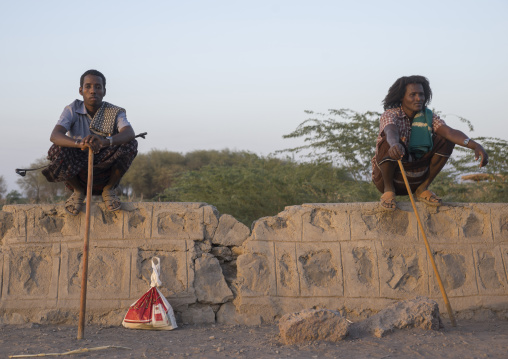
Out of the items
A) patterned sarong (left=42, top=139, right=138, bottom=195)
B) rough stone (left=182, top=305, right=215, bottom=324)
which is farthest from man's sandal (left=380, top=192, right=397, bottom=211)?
patterned sarong (left=42, top=139, right=138, bottom=195)

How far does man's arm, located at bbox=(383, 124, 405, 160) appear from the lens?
4.18 m

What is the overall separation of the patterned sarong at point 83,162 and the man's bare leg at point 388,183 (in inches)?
77.0

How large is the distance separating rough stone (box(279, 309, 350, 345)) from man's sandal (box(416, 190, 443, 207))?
57.5 inches

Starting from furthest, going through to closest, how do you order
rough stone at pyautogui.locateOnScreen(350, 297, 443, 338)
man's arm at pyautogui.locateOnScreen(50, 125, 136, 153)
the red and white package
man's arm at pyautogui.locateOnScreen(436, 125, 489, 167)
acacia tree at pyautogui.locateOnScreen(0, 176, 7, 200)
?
acacia tree at pyautogui.locateOnScreen(0, 176, 7, 200) → man's arm at pyautogui.locateOnScreen(436, 125, 489, 167) → man's arm at pyautogui.locateOnScreen(50, 125, 136, 153) → the red and white package → rough stone at pyautogui.locateOnScreen(350, 297, 443, 338)

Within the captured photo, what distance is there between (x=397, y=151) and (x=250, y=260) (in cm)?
138

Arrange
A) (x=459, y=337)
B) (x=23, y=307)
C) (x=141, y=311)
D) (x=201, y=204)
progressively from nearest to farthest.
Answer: (x=459, y=337) < (x=141, y=311) < (x=23, y=307) < (x=201, y=204)

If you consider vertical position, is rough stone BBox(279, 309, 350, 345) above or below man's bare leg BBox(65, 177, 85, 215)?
below

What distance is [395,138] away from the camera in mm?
4277

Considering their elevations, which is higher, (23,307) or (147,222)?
(147,222)

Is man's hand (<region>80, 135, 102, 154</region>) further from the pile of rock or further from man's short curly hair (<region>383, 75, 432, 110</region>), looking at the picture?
man's short curly hair (<region>383, 75, 432, 110</region>)

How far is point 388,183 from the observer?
4484 millimetres

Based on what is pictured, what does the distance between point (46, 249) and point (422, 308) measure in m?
2.81

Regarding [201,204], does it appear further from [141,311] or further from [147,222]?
[141,311]

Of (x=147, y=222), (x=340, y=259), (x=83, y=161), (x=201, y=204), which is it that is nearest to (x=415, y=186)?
(x=340, y=259)
